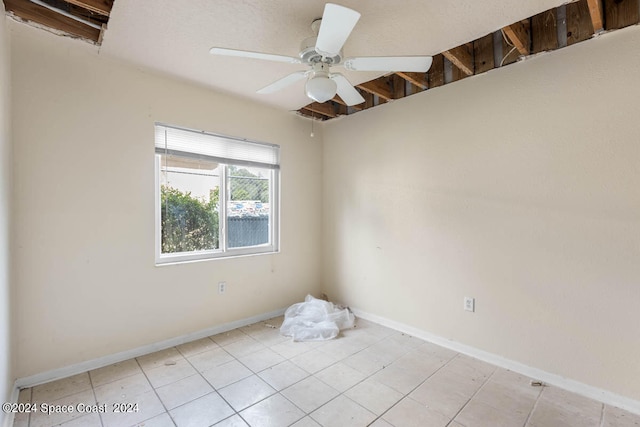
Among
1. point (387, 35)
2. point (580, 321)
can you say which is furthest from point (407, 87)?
point (580, 321)

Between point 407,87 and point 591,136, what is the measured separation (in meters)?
1.51

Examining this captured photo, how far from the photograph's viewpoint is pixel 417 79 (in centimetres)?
260

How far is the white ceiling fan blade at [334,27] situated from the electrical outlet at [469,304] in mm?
2166

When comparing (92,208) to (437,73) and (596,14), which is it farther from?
(596,14)

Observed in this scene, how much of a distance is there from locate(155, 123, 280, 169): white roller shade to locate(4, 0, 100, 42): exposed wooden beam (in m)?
0.75

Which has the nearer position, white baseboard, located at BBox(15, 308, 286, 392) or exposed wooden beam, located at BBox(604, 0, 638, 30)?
exposed wooden beam, located at BBox(604, 0, 638, 30)

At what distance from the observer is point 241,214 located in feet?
10.5

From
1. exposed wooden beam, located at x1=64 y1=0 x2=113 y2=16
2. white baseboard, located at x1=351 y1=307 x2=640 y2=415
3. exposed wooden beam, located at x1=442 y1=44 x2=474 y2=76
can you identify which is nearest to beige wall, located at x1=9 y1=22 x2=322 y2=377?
exposed wooden beam, located at x1=64 y1=0 x2=113 y2=16

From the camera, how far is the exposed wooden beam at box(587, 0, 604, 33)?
164 centimetres

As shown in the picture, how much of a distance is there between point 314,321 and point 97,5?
115 inches

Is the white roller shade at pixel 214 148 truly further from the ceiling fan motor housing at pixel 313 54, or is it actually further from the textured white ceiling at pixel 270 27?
the ceiling fan motor housing at pixel 313 54

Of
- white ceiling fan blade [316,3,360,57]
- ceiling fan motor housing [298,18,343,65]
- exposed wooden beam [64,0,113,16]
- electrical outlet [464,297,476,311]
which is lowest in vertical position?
electrical outlet [464,297,476,311]

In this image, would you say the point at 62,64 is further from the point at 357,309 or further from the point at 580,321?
the point at 580,321

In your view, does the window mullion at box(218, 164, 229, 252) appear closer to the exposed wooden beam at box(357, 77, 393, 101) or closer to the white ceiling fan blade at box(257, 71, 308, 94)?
the white ceiling fan blade at box(257, 71, 308, 94)
